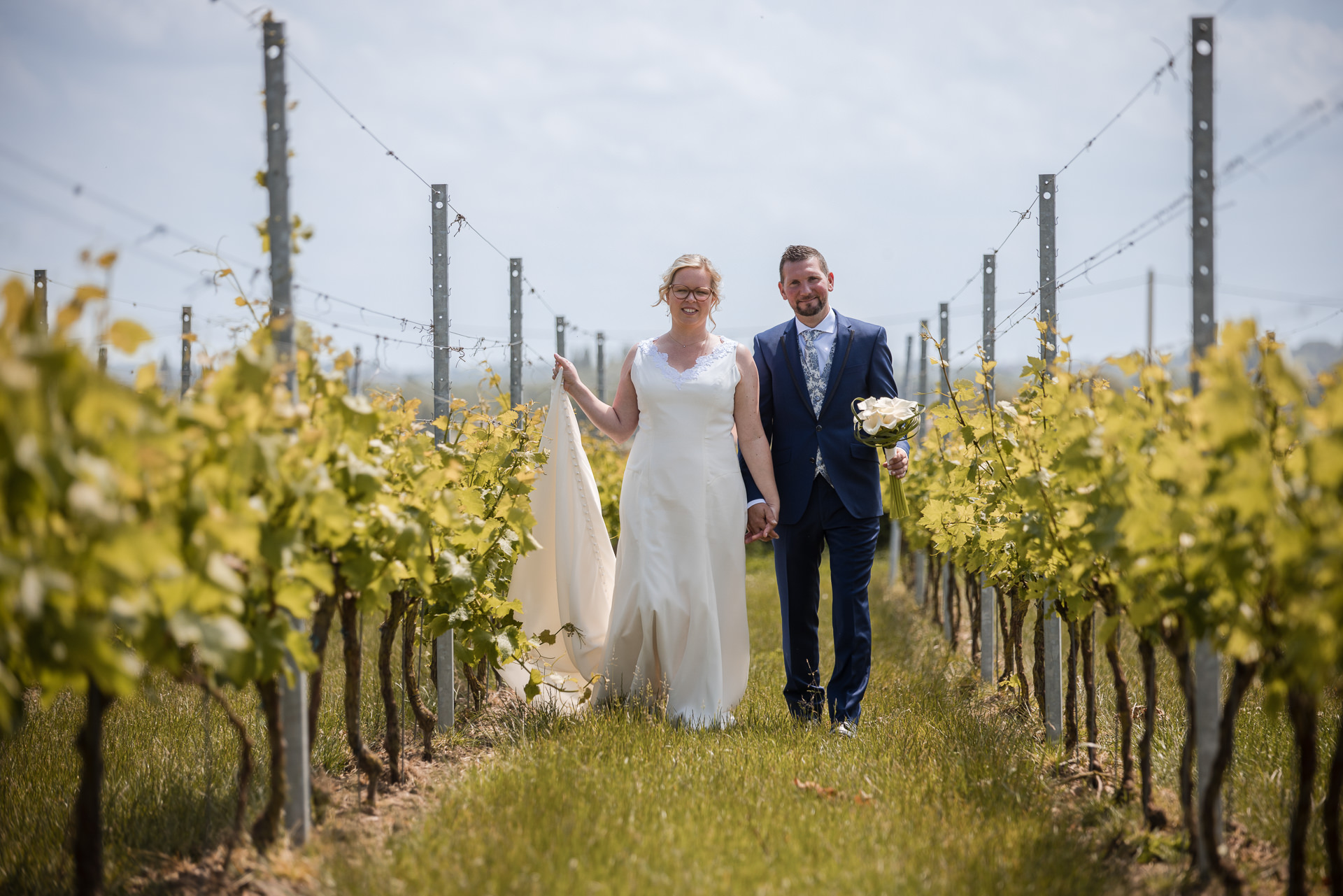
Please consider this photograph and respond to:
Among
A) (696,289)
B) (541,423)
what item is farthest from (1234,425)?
(541,423)

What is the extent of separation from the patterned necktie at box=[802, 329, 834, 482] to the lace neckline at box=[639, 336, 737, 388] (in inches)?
15.1

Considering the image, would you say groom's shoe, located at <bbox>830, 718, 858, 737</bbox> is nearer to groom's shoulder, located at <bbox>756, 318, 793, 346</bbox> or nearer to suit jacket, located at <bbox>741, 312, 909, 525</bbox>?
suit jacket, located at <bbox>741, 312, 909, 525</bbox>

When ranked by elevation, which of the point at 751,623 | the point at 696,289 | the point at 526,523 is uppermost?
the point at 696,289

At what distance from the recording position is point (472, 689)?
4.93 m

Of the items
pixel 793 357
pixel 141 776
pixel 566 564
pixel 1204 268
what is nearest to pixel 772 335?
pixel 793 357

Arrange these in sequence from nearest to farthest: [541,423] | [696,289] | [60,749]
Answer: [60,749], [696,289], [541,423]

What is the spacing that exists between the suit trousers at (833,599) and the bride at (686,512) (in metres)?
0.21

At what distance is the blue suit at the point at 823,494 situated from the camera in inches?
183

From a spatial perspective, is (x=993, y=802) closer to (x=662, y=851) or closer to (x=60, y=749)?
(x=662, y=851)

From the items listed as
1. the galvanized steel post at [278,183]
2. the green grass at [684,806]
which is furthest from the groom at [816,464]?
the galvanized steel post at [278,183]

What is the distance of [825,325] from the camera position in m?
4.88

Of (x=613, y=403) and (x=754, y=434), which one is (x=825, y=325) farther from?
(x=613, y=403)

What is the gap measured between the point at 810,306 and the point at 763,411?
0.61 metres

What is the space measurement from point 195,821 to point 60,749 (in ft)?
4.41
